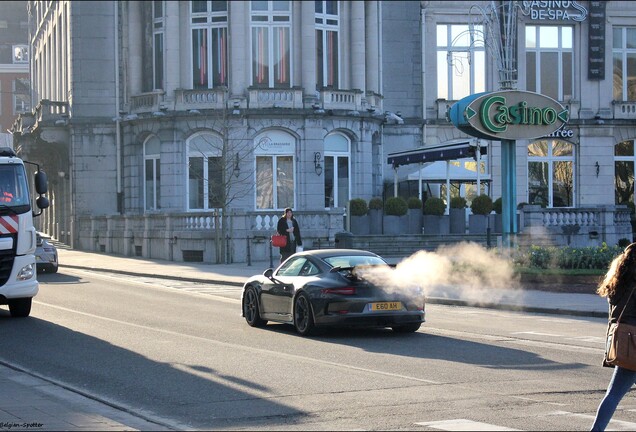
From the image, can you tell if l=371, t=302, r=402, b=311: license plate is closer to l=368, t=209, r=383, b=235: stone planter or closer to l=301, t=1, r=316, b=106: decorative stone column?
l=368, t=209, r=383, b=235: stone planter

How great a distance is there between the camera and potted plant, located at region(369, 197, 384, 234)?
1641 inches

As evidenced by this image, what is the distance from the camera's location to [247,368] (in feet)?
45.9

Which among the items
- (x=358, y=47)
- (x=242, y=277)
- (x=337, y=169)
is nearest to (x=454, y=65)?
(x=358, y=47)

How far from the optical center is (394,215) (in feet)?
138

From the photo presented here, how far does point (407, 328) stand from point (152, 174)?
33.0 m

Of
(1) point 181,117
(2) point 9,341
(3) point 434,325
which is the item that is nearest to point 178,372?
(2) point 9,341

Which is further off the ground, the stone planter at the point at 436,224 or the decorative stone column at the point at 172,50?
the decorative stone column at the point at 172,50

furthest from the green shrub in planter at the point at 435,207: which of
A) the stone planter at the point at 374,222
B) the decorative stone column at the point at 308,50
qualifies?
the decorative stone column at the point at 308,50

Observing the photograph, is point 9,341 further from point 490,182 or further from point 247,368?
point 490,182

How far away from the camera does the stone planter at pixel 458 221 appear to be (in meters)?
42.6

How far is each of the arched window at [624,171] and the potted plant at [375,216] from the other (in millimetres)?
17338

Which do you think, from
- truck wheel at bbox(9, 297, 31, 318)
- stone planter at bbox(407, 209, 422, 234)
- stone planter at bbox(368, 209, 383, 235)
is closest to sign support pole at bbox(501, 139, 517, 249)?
stone planter at bbox(368, 209, 383, 235)

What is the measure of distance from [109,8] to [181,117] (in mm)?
9720

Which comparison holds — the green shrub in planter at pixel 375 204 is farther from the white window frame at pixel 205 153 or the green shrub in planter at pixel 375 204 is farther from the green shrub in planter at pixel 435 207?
the white window frame at pixel 205 153
